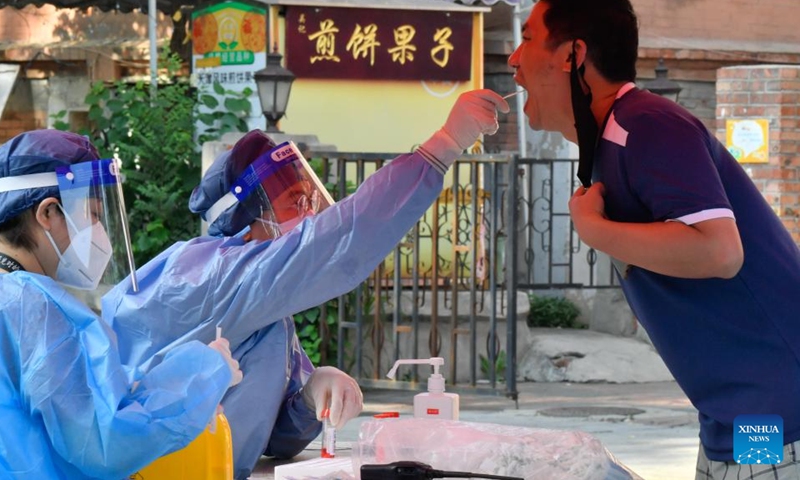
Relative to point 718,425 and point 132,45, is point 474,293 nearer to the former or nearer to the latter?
point 132,45

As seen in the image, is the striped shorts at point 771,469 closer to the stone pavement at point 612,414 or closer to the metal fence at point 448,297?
the stone pavement at point 612,414

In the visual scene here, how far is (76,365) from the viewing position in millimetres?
1968

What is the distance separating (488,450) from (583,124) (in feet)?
1.88

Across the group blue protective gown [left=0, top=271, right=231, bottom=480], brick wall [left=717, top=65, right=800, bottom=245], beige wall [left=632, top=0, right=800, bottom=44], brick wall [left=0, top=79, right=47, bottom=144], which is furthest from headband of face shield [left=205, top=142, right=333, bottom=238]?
beige wall [left=632, top=0, right=800, bottom=44]

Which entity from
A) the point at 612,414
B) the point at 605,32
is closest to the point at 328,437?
the point at 605,32

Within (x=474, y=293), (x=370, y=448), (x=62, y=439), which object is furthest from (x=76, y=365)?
(x=474, y=293)

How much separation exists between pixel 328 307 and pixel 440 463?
19.3ft

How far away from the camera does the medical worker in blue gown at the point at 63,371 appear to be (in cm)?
194

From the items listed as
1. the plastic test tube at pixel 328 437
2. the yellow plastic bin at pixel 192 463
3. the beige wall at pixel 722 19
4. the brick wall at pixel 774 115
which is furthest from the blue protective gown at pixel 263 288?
the beige wall at pixel 722 19

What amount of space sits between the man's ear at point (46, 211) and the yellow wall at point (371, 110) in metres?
7.03

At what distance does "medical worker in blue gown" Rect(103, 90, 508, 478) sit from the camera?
2477mm

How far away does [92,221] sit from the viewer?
222 centimetres

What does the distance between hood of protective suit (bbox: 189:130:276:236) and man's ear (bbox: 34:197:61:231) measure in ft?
2.25

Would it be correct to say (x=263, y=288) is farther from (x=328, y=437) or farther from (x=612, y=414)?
(x=612, y=414)
